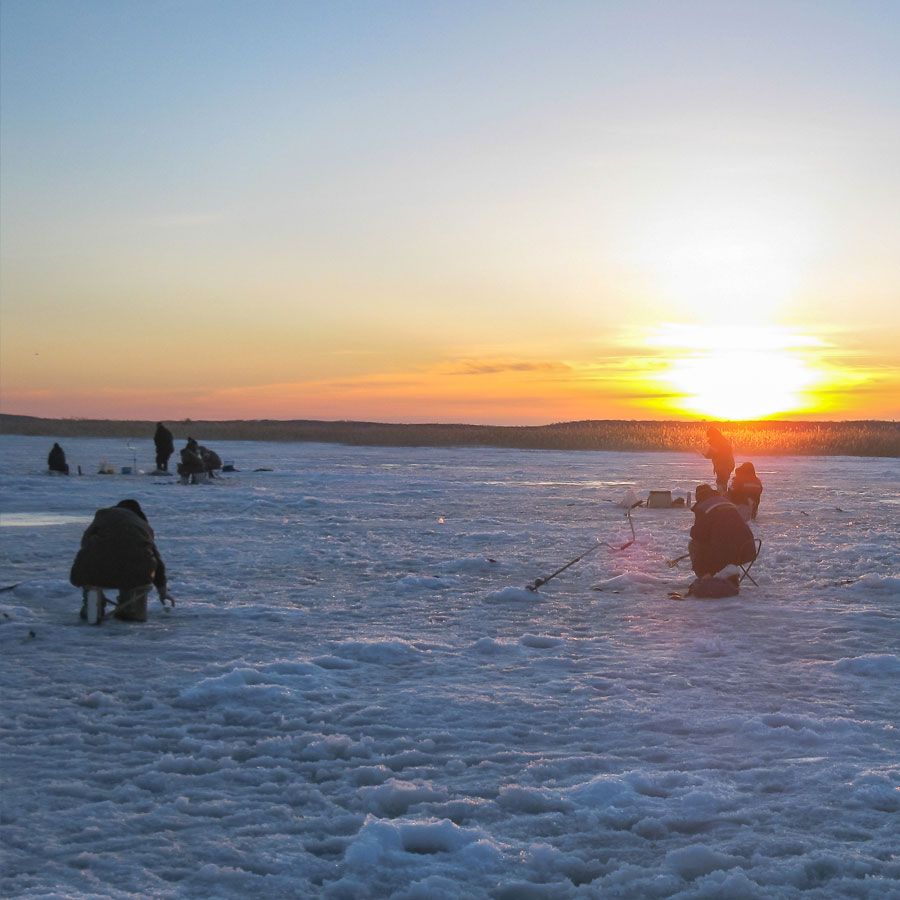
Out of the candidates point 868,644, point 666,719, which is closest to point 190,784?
point 666,719

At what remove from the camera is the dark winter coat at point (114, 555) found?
930 centimetres

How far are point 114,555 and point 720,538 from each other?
21.6 feet

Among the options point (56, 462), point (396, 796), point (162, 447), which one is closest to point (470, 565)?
point (396, 796)

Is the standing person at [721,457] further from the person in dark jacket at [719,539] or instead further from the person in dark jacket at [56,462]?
the person in dark jacket at [56,462]

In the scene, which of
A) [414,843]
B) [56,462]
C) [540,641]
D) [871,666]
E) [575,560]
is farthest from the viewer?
[56,462]

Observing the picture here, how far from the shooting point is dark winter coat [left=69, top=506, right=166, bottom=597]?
9.30 metres

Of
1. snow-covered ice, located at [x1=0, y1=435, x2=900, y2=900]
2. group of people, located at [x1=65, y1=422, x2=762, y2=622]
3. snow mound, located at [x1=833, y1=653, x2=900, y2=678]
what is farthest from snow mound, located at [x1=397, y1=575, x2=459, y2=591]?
snow mound, located at [x1=833, y1=653, x2=900, y2=678]

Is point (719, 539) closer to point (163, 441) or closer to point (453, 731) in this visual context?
point (453, 731)

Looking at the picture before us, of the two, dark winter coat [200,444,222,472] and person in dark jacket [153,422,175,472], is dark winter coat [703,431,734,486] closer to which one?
dark winter coat [200,444,222,472]

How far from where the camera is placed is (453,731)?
6.36 metres

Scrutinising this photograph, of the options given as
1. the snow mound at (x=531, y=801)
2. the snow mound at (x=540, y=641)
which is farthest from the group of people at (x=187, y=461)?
the snow mound at (x=531, y=801)

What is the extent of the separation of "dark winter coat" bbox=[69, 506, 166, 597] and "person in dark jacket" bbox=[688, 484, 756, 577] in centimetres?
602

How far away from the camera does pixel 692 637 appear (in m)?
9.05

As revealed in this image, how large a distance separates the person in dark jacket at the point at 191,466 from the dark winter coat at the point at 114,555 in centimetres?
1831
